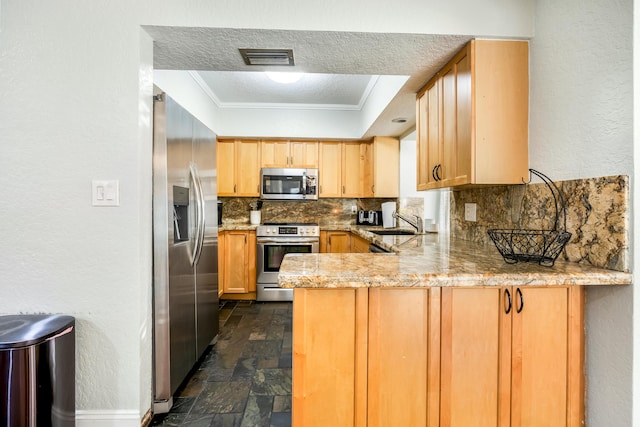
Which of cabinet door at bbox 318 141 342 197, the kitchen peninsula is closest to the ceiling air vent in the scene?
the kitchen peninsula

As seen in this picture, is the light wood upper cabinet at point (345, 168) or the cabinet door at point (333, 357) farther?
the light wood upper cabinet at point (345, 168)

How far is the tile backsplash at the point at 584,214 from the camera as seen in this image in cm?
119

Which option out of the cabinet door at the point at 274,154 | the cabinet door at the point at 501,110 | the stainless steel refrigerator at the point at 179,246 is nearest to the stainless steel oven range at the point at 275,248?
the cabinet door at the point at 274,154

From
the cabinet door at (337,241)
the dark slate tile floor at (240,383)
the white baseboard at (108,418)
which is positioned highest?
the cabinet door at (337,241)

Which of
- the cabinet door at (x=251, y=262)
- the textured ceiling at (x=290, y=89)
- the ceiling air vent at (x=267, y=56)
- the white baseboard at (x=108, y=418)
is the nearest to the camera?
the white baseboard at (x=108, y=418)

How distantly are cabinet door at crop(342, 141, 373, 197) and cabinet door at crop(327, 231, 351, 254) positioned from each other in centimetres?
58

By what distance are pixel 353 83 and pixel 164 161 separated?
7.43ft

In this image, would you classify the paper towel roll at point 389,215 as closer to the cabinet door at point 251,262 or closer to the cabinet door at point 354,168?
the cabinet door at point 354,168

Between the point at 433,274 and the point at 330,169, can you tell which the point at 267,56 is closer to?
the point at 433,274

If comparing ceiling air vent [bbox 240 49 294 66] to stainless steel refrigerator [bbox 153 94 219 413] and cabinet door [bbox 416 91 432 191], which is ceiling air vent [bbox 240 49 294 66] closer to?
stainless steel refrigerator [bbox 153 94 219 413]

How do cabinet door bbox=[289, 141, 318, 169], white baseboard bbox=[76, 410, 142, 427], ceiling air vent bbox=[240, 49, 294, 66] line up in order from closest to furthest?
white baseboard bbox=[76, 410, 142, 427], ceiling air vent bbox=[240, 49, 294, 66], cabinet door bbox=[289, 141, 318, 169]

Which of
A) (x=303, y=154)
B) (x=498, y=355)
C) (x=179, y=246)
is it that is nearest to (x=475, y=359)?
(x=498, y=355)

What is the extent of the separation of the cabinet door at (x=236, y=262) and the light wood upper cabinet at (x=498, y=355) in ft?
10.2

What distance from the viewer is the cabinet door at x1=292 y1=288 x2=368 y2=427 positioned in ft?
3.90
